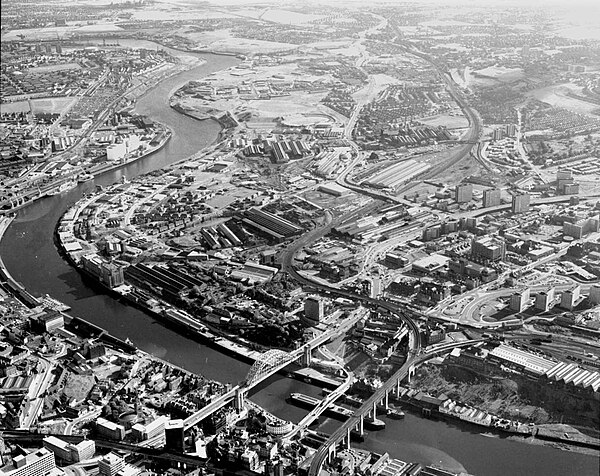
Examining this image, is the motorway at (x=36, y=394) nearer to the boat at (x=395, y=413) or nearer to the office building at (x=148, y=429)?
the office building at (x=148, y=429)

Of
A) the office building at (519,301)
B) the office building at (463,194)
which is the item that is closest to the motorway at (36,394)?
the office building at (519,301)

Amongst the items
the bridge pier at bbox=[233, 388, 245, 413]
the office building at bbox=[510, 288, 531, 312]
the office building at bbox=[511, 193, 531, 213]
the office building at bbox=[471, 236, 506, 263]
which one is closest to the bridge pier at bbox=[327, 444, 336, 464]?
the bridge pier at bbox=[233, 388, 245, 413]

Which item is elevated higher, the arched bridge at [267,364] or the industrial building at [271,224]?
the arched bridge at [267,364]

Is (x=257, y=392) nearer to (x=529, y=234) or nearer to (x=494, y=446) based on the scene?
(x=494, y=446)

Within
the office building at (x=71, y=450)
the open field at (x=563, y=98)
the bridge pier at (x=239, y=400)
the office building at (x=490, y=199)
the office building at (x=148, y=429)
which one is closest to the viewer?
the office building at (x=71, y=450)

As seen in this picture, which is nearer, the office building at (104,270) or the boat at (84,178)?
the office building at (104,270)

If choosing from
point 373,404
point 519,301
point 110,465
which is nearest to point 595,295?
point 519,301

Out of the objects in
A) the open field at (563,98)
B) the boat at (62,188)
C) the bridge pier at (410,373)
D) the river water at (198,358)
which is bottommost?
the boat at (62,188)

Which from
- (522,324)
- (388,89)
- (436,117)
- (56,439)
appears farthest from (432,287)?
(388,89)
